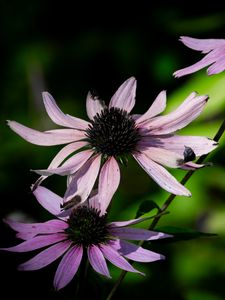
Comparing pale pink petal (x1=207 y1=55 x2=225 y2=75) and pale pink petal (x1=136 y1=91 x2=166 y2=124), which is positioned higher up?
pale pink petal (x1=207 y1=55 x2=225 y2=75)

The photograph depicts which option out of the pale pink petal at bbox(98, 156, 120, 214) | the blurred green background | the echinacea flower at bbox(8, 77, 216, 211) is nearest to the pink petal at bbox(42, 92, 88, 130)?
the echinacea flower at bbox(8, 77, 216, 211)

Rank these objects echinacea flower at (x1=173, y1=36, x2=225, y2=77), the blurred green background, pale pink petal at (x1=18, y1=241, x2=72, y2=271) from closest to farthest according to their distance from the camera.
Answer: pale pink petal at (x1=18, y1=241, x2=72, y2=271) → echinacea flower at (x1=173, y1=36, x2=225, y2=77) → the blurred green background

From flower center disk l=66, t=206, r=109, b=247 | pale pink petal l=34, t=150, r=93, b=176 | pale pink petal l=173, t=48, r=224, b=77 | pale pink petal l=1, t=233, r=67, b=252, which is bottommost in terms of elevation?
flower center disk l=66, t=206, r=109, b=247

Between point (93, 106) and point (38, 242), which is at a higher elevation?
point (93, 106)

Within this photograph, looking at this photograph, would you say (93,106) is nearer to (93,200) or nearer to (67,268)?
(93,200)

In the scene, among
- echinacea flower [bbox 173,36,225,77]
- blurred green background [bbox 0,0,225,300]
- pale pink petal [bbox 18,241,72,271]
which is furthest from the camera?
blurred green background [bbox 0,0,225,300]

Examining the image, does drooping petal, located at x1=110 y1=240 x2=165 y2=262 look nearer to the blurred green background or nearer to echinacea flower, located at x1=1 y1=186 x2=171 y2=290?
echinacea flower, located at x1=1 y1=186 x2=171 y2=290

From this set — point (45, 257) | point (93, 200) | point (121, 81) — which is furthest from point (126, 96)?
point (121, 81)
